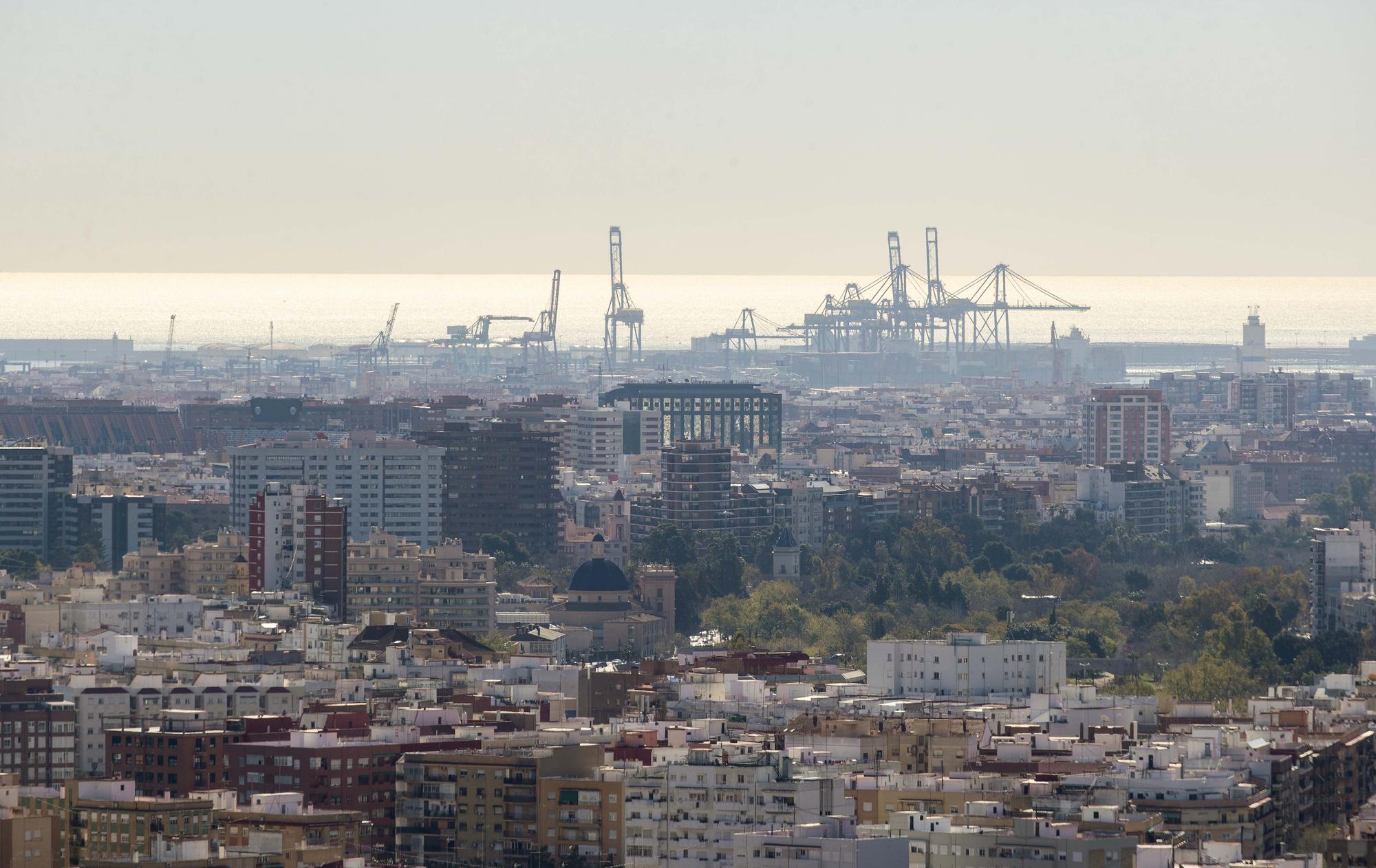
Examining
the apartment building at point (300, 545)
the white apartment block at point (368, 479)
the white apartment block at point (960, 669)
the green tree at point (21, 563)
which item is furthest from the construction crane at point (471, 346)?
the white apartment block at point (960, 669)

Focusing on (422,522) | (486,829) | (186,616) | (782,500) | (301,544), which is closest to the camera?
(486,829)

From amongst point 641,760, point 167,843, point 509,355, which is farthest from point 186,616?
point 509,355

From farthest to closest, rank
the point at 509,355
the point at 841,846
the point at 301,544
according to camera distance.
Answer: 1. the point at 509,355
2. the point at 301,544
3. the point at 841,846

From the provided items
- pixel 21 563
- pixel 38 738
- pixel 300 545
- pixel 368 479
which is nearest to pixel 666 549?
pixel 368 479

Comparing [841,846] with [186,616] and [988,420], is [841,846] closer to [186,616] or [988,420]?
[186,616]

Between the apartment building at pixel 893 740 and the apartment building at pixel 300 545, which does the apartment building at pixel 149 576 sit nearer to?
the apartment building at pixel 300 545

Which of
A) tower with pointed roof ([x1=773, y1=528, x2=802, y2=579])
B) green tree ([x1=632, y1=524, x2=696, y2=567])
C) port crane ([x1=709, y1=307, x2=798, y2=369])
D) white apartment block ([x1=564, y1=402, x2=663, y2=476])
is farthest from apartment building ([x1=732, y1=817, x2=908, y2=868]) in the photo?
port crane ([x1=709, y1=307, x2=798, y2=369])
